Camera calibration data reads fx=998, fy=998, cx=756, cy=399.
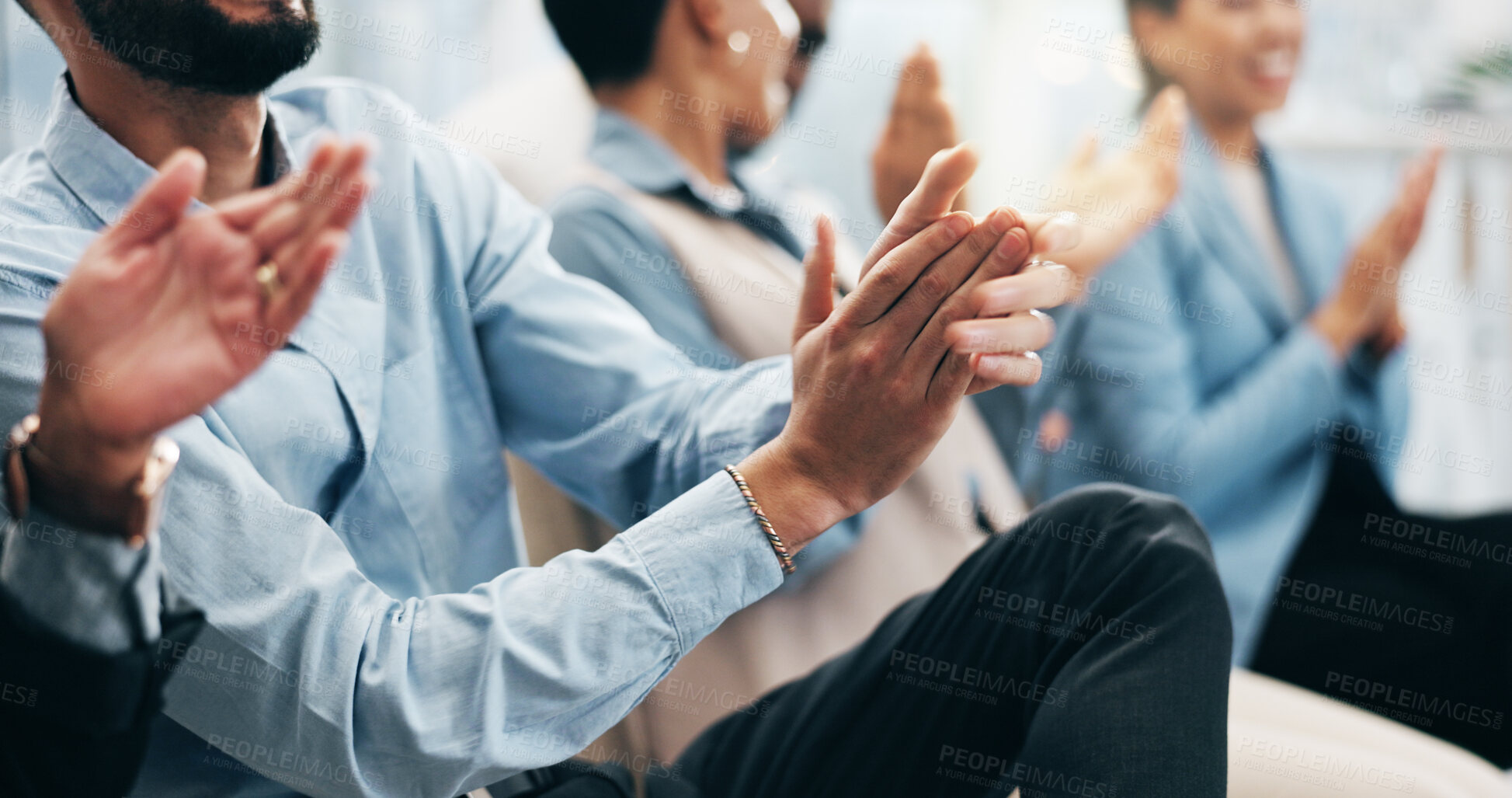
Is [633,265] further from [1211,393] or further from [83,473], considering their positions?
[1211,393]

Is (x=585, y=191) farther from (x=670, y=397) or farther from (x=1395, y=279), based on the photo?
(x=1395, y=279)

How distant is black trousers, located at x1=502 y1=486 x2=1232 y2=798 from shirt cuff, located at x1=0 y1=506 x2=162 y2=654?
30cm

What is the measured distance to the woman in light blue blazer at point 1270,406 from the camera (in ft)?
4.25

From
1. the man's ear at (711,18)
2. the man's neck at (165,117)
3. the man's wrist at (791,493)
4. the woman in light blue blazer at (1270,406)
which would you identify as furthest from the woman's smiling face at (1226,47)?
the man's neck at (165,117)

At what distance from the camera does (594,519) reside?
913 mm

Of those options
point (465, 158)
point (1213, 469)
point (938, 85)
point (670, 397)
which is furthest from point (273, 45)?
point (1213, 469)

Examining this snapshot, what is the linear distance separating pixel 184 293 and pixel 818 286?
358 millimetres

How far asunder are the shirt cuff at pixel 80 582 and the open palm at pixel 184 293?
64mm

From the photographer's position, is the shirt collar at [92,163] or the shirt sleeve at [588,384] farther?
the shirt sleeve at [588,384]

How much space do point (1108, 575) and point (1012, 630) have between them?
8 cm

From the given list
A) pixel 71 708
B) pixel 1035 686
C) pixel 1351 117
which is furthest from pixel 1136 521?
pixel 1351 117

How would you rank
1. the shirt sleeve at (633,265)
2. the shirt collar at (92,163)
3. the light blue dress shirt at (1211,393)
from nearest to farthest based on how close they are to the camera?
the shirt collar at (92,163) → the shirt sleeve at (633,265) → the light blue dress shirt at (1211,393)

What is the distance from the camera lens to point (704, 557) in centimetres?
57

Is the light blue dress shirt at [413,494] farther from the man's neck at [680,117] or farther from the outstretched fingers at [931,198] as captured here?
the man's neck at [680,117]
